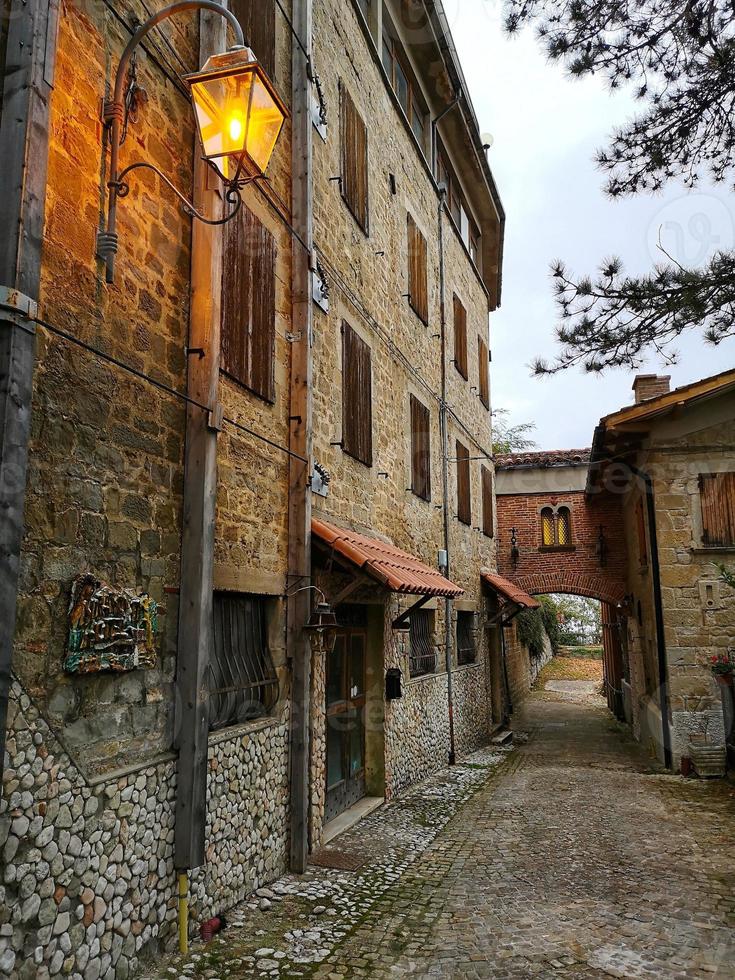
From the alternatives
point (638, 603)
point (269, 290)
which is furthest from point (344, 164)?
point (638, 603)

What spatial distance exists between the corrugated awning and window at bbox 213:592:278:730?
826mm

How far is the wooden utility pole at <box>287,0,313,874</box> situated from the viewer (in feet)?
20.1

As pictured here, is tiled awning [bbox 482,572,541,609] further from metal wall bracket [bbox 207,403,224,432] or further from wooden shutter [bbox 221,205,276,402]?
metal wall bracket [bbox 207,403,224,432]

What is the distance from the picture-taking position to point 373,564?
6422 mm

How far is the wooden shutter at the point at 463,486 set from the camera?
1326 cm

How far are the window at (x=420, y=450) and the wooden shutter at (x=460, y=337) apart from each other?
2.73 metres

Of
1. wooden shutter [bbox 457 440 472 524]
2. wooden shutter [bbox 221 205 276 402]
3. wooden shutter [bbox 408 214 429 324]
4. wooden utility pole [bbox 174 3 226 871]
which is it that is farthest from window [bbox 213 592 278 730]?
wooden shutter [bbox 457 440 472 524]

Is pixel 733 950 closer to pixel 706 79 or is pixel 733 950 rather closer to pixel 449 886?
pixel 449 886

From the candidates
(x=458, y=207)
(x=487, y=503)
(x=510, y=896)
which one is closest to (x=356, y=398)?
(x=510, y=896)

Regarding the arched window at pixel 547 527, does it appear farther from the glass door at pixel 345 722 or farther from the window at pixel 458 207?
the glass door at pixel 345 722

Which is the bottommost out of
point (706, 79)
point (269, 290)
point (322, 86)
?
point (269, 290)

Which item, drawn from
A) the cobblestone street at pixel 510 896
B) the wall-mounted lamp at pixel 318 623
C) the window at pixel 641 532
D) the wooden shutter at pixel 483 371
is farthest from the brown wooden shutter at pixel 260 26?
the wooden shutter at pixel 483 371

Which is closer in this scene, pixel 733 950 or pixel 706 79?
pixel 733 950

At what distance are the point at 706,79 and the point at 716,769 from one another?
9221 millimetres
